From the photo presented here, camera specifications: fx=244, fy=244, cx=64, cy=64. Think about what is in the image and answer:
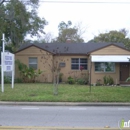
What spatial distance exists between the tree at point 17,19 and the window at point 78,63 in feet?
19.8

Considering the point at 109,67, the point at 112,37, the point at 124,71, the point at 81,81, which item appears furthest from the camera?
the point at 112,37

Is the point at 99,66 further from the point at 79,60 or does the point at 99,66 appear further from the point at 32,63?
the point at 32,63

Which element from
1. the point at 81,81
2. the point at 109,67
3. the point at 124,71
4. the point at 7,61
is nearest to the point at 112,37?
the point at 124,71

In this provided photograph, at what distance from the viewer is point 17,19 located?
24859 mm

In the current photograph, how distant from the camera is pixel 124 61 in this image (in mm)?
22562

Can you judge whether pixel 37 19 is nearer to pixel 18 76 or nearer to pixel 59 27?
pixel 18 76

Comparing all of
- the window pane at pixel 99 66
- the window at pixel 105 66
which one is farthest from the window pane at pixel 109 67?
the window pane at pixel 99 66

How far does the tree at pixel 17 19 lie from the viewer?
23547mm

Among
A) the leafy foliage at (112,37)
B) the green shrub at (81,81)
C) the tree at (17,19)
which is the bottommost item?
the green shrub at (81,81)

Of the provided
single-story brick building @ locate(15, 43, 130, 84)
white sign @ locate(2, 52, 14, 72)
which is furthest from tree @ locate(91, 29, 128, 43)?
white sign @ locate(2, 52, 14, 72)

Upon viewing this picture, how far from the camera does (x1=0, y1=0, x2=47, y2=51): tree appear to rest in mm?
23547

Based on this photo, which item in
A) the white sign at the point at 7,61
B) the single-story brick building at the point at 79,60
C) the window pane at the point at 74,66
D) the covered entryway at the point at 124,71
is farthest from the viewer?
the window pane at the point at 74,66

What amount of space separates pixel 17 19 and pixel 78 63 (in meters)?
7.70

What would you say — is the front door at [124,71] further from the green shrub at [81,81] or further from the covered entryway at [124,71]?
the green shrub at [81,81]
